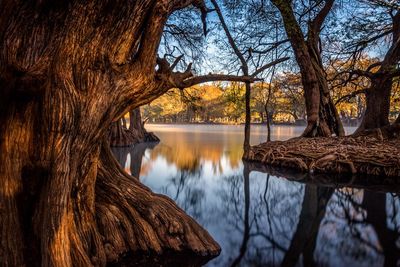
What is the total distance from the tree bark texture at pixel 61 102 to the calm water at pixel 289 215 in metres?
1.76

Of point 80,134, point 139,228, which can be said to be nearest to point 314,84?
point 139,228

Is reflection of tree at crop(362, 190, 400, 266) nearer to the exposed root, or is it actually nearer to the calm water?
the calm water

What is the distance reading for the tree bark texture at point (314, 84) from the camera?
33.9 ft

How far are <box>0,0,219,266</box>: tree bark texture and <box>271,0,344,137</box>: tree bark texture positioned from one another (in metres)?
9.21

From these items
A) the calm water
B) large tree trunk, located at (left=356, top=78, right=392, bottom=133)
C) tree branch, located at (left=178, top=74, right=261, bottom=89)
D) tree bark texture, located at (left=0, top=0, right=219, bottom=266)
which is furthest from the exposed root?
tree bark texture, located at (left=0, top=0, right=219, bottom=266)

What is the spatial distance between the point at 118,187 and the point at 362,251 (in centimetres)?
323

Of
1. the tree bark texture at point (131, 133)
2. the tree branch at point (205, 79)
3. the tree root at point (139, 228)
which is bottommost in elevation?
the tree root at point (139, 228)

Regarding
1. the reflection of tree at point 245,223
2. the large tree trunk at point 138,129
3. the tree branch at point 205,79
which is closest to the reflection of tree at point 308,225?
the reflection of tree at point 245,223

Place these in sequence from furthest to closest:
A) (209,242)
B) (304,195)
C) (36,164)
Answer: (304,195) < (209,242) < (36,164)

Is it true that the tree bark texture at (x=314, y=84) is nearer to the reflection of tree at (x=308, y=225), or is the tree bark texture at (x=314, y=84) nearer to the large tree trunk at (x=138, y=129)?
the reflection of tree at (x=308, y=225)

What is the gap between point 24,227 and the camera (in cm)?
212

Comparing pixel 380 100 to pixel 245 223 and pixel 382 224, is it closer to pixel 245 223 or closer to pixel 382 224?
pixel 382 224

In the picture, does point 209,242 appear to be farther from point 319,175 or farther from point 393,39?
point 393,39

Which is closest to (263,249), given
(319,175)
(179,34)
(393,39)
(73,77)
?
(73,77)
